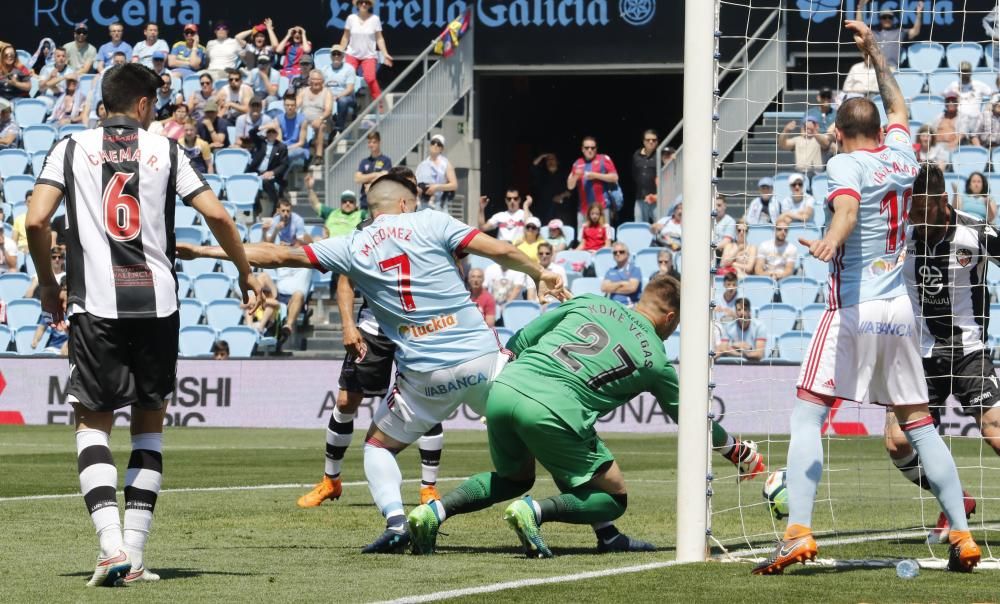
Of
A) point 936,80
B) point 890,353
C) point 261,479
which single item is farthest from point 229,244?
point 936,80

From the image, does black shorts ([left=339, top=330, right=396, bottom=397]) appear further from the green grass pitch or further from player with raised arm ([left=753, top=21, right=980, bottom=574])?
player with raised arm ([left=753, top=21, right=980, bottom=574])

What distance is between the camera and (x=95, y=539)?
8211 millimetres

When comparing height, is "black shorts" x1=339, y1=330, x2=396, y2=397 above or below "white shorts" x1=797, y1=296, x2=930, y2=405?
below

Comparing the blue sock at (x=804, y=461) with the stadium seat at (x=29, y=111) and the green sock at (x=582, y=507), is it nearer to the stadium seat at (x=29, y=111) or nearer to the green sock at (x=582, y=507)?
the green sock at (x=582, y=507)

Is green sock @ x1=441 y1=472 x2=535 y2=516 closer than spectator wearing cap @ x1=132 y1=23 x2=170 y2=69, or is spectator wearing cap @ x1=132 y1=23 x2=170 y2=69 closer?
green sock @ x1=441 y1=472 x2=535 y2=516

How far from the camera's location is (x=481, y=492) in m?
7.89

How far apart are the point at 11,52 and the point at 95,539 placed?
23.4 meters

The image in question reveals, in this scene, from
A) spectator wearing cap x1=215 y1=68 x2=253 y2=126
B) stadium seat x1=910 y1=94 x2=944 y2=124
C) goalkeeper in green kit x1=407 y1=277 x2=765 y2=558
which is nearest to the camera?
goalkeeper in green kit x1=407 y1=277 x2=765 y2=558

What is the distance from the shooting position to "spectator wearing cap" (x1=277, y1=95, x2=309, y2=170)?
89.7 feet

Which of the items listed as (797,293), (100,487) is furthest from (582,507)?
(797,293)

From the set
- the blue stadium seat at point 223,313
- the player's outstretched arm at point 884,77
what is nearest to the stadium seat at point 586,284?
the blue stadium seat at point 223,313

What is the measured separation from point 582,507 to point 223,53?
23.0 meters

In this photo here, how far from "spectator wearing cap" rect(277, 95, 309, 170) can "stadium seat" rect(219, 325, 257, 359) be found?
500 centimetres

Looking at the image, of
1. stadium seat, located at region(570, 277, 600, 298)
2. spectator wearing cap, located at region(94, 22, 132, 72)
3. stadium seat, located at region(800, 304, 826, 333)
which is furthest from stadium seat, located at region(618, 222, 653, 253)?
spectator wearing cap, located at region(94, 22, 132, 72)
